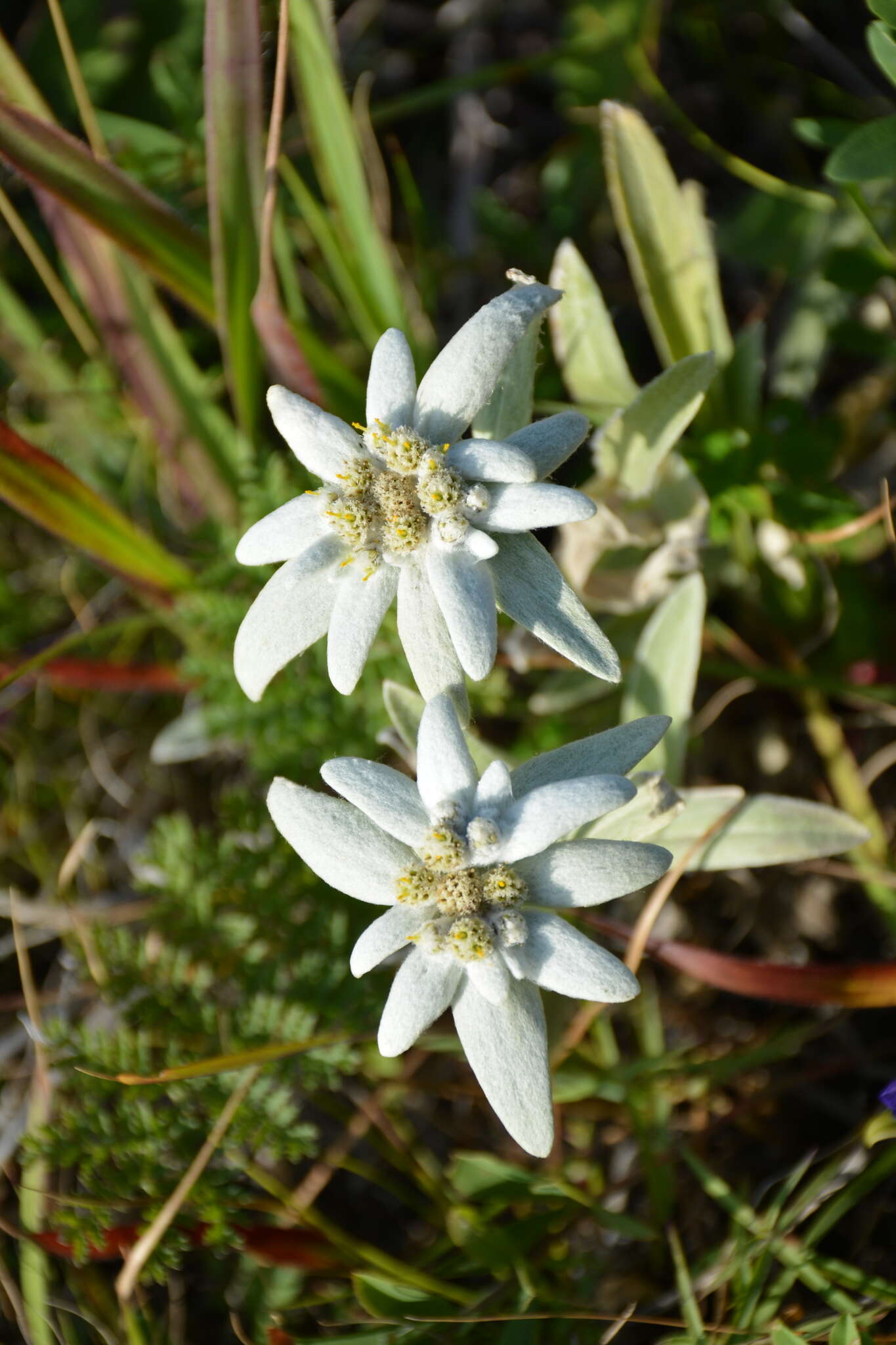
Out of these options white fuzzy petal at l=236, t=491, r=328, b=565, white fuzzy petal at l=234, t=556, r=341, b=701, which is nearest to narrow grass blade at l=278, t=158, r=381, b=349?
white fuzzy petal at l=236, t=491, r=328, b=565

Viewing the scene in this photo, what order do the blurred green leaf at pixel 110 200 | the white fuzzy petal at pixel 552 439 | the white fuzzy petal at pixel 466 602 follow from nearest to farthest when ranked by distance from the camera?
the white fuzzy petal at pixel 466 602
the white fuzzy petal at pixel 552 439
the blurred green leaf at pixel 110 200

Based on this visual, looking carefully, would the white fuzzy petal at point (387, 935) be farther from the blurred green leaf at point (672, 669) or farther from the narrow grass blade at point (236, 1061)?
the blurred green leaf at point (672, 669)

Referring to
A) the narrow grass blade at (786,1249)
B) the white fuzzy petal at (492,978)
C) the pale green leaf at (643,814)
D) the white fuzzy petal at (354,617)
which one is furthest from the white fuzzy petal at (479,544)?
the narrow grass blade at (786,1249)

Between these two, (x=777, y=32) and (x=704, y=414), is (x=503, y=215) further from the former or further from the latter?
(x=777, y=32)

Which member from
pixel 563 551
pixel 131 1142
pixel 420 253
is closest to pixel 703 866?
pixel 563 551

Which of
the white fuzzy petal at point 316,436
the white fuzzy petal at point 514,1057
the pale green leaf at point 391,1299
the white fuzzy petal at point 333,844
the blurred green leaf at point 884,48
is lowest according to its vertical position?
the pale green leaf at point 391,1299

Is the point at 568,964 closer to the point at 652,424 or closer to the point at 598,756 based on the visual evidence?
the point at 598,756
